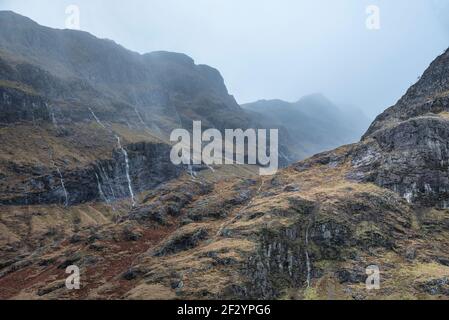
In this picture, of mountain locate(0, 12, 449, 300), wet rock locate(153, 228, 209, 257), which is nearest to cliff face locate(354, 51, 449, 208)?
mountain locate(0, 12, 449, 300)

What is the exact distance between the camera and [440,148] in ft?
251

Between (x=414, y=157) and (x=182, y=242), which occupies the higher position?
(x=414, y=157)

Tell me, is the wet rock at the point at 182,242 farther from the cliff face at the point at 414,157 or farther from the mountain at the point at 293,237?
the cliff face at the point at 414,157

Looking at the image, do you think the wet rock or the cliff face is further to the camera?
the cliff face

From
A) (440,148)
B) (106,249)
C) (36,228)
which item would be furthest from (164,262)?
(36,228)

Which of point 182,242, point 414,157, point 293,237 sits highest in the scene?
point 414,157

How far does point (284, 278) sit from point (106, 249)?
1208 inches

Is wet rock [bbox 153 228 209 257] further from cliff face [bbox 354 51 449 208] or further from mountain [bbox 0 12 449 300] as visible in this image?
cliff face [bbox 354 51 449 208]

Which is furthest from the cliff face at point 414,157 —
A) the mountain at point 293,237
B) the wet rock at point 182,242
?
the wet rock at point 182,242

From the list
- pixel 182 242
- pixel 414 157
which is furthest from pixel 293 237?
pixel 414 157

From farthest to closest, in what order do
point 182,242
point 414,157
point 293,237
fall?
point 414,157
point 182,242
point 293,237

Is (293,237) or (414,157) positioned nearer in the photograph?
(293,237)

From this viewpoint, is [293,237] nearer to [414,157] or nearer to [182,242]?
[182,242]

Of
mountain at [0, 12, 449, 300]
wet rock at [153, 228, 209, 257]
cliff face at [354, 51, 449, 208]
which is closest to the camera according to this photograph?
mountain at [0, 12, 449, 300]
